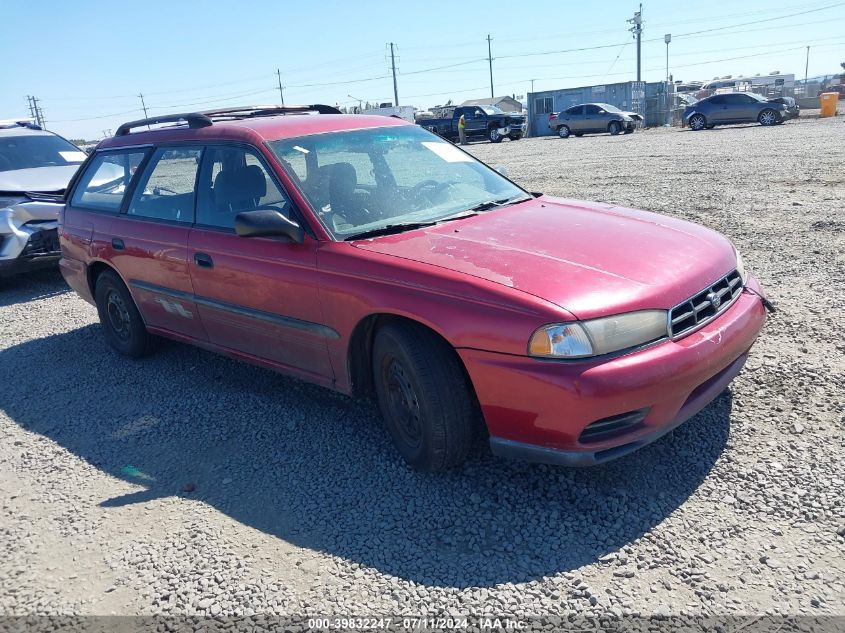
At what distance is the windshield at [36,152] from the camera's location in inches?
349

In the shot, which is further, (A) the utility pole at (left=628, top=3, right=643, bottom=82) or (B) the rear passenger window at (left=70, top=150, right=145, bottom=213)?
(A) the utility pole at (left=628, top=3, right=643, bottom=82)

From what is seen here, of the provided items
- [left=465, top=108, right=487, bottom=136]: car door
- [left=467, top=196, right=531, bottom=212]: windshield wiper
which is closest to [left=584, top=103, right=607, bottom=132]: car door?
[left=465, top=108, right=487, bottom=136]: car door

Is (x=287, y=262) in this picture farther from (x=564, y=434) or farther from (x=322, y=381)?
(x=564, y=434)

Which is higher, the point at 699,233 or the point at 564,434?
the point at 699,233

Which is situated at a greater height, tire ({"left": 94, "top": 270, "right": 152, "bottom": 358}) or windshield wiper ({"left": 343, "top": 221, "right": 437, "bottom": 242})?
windshield wiper ({"left": 343, "top": 221, "right": 437, "bottom": 242})

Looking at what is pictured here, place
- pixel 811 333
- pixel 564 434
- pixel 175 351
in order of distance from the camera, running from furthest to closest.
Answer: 1. pixel 175 351
2. pixel 811 333
3. pixel 564 434

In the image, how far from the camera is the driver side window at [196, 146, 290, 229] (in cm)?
410

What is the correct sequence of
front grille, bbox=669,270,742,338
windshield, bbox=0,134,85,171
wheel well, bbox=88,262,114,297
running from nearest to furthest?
front grille, bbox=669,270,742,338, wheel well, bbox=88,262,114,297, windshield, bbox=0,134,85,171

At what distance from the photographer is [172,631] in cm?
255

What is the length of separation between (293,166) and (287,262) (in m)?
0.60

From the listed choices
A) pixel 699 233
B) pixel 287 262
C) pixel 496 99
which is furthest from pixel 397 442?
pixel 496 99

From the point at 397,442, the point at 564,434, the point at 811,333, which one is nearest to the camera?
the point at 564,434

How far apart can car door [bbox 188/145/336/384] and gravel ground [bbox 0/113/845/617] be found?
1.66ft

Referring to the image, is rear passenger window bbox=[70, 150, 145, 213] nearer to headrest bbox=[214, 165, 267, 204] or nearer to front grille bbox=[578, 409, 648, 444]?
headrest bbox=[214, 165, 267, 204]
